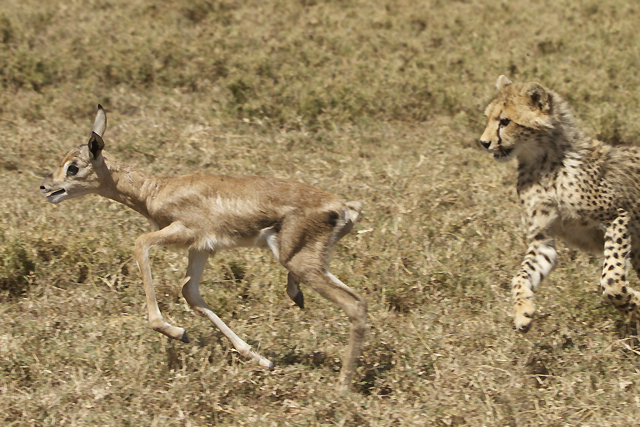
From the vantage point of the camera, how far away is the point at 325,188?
27.7 ft

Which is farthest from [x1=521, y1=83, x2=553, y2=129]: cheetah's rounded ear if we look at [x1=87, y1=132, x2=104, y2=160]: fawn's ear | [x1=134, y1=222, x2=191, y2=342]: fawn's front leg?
[x1=87, y1=132, x2=104, y2=160]: fawn's ear

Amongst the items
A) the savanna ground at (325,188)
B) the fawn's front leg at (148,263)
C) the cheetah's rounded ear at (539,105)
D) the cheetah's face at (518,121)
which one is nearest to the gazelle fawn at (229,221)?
the fawn's front leg at (148,263)

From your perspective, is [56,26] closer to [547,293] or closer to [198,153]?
[198,153]

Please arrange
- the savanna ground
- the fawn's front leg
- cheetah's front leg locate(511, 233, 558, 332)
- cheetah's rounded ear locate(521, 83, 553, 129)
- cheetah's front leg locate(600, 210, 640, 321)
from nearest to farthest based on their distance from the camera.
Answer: the savanna ground
the fawn's front leg
cheetah's front leg locate(511, 233, 558, 332)
cheetah's front leg locate(600, 210, 640, 321)
cheetah's rounded ear locate(521, 83, 553, 129)

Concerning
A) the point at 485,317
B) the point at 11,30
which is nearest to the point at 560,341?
the point at 485,317

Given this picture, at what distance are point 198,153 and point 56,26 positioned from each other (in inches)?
174

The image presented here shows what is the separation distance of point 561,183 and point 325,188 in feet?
9.03

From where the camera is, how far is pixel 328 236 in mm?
5887

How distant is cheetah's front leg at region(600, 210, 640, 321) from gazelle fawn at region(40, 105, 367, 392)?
6.00ft

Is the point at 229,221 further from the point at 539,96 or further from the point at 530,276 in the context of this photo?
the point at 539,96

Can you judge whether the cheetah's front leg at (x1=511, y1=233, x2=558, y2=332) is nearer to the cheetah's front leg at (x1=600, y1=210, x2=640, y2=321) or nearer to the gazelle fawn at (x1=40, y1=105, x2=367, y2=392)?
the cheetah's front leg at (x1=600, y1=210, x2=640, y2=321)

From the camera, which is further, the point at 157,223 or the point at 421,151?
the point at 421,151

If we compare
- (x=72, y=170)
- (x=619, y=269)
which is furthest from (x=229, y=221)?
(x=619, y=269)

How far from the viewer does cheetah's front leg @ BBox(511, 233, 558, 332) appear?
19.1 feet
